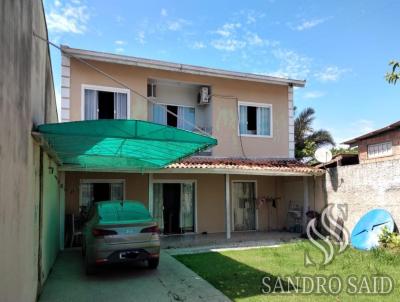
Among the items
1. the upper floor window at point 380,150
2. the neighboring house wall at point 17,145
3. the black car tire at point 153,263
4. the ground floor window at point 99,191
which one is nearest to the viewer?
the neighboring house wall at point 17,145

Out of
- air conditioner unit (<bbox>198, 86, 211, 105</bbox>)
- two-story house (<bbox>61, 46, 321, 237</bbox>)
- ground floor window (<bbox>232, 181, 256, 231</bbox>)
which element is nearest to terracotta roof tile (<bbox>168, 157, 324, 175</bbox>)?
two-story house (<bbox>61, 46, 321, 237</bbox>)

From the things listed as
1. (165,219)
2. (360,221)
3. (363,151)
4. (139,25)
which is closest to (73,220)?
(165,219)

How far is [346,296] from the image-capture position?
658 centimetres

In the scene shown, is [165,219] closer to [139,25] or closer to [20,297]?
[139,25]

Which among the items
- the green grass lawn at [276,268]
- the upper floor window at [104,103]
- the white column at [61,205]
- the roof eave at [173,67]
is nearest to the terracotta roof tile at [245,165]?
the upper floor window at [104,103]

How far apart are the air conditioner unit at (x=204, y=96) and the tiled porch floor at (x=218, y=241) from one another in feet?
18.5

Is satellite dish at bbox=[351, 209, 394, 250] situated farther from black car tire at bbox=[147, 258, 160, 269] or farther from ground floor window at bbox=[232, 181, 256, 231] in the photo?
black car tire at bbox=[147, 258, 160, 269]

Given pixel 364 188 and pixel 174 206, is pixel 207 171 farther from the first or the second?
pixel 364 188

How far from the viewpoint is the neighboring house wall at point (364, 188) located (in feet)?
36.3

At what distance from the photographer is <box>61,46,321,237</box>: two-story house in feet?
44.8

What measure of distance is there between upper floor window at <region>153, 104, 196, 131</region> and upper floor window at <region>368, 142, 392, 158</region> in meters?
12.0

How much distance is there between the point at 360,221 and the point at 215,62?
345 inches

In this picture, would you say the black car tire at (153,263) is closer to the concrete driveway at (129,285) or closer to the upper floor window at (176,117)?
the concrete driveway at (129,285)

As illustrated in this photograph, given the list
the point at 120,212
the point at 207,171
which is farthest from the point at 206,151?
the point at 120,212
